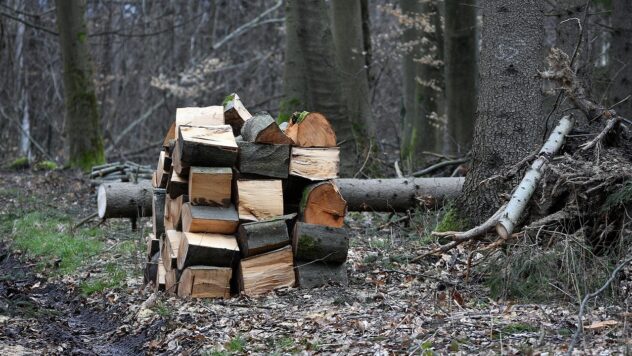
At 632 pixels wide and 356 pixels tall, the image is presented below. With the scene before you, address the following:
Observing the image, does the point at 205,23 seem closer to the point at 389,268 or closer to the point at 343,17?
the point at 343,17

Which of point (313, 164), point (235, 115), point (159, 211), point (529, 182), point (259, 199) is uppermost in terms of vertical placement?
point (235, 115)

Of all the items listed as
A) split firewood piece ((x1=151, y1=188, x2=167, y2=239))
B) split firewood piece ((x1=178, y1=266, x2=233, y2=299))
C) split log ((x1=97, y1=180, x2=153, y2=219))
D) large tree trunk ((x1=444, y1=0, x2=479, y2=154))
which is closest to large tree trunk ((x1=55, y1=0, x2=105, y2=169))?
split log ((x1=97, y1=180, x2=153, y2=219))

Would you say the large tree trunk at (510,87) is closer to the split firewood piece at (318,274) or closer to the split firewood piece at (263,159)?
the split firewood piece at (318,274)

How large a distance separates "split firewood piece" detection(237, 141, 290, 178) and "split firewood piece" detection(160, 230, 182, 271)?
95cm

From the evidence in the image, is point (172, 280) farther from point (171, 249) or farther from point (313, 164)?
point (313, 164)

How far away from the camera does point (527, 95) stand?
27.3ft

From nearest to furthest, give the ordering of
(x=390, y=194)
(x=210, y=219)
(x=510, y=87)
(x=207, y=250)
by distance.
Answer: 1. (x=207, y=250)
2. (x=210, y=219)
3. (x=510, y=87)
4. (x=390, y=194)

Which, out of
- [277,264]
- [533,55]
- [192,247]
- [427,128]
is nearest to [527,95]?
[533,55]

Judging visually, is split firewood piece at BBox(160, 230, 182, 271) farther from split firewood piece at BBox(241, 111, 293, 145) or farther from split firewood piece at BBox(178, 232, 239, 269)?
split firewood piece at BBox(241, 111, 293, 145)

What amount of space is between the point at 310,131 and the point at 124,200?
4222 millimetres

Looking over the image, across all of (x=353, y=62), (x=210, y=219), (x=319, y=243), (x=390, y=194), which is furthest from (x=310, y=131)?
(x=353, y=62)

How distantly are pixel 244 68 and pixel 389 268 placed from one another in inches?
784

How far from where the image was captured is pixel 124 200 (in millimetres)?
10930

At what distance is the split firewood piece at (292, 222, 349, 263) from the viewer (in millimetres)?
7352
